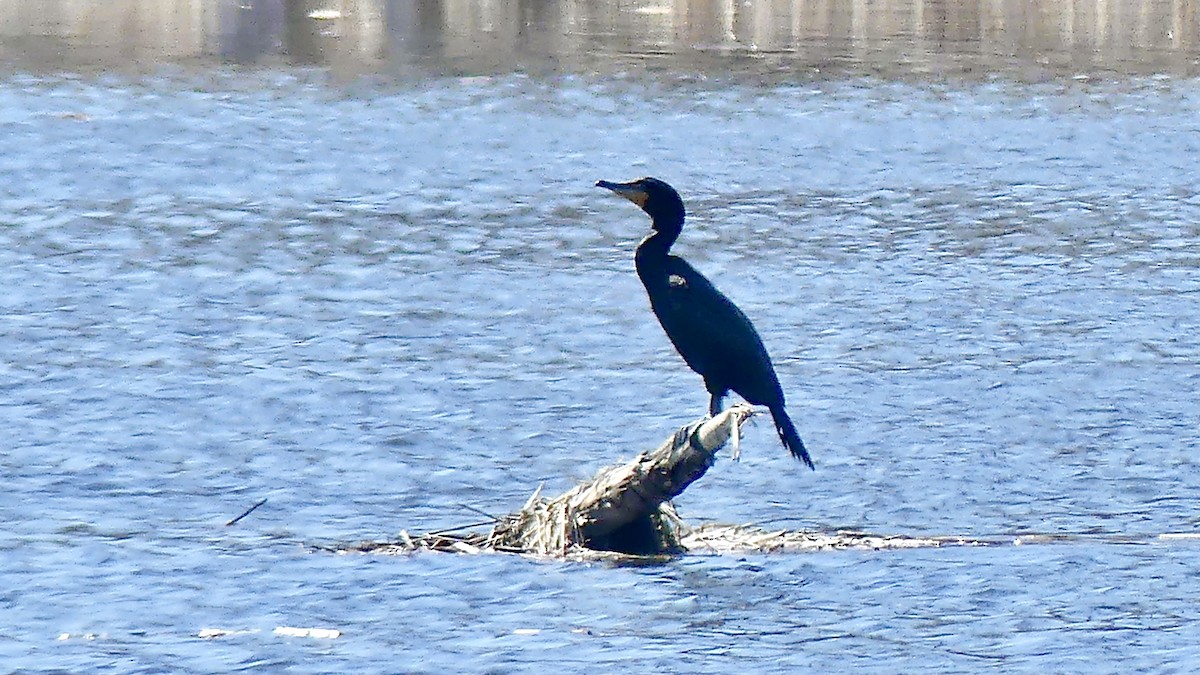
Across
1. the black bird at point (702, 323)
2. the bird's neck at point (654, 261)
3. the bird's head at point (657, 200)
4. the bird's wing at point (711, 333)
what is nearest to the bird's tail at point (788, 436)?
the black bird at point (702, 323)

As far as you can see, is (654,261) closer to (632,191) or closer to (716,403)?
(632,191)

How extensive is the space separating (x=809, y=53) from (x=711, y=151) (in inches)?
297

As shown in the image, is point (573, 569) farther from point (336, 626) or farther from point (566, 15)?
point (566, 15)

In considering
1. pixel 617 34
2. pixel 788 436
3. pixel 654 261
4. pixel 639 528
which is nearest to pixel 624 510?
pixel 639 528

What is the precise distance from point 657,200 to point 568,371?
2787mm

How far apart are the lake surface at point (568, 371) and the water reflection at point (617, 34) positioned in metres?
3.11

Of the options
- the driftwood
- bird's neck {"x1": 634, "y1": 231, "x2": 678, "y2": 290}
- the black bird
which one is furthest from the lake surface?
bird's neck {"x1": 634, "y1": 231, "x2": 678, "y2": 290}

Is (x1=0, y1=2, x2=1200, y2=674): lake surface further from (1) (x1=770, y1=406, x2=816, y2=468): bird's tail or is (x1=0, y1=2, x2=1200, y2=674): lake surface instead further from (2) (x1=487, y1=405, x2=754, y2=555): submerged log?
(1) (x1=770, y1=406, x2=816, y2=468): bird's tail

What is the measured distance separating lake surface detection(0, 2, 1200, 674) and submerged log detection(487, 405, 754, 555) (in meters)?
0.15

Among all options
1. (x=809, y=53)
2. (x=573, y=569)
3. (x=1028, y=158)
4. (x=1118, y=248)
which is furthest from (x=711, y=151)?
(x=573, y=569)

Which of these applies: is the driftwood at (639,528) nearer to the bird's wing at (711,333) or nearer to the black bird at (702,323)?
the black bird at (702,323)

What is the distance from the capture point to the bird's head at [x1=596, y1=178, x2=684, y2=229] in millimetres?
7984

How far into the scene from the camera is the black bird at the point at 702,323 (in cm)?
769

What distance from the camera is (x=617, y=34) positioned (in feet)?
95.5
